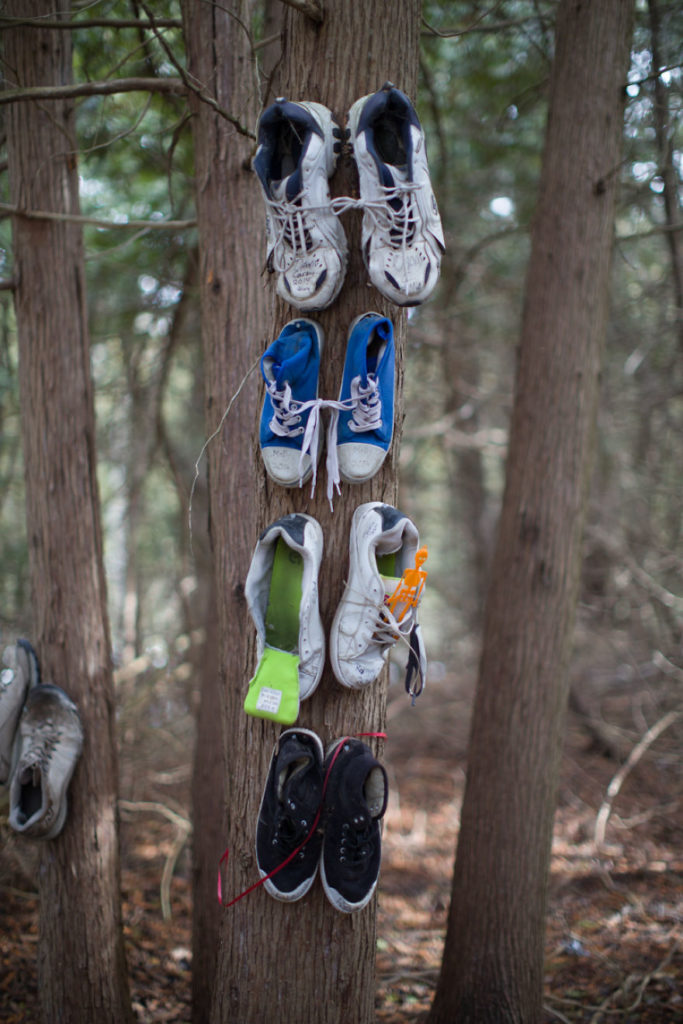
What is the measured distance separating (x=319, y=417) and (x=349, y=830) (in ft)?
3.48

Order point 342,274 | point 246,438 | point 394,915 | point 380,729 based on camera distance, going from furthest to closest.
Answer: 1. point 394,915
2. point 246,438
3. point 380,729
4. point 342,274

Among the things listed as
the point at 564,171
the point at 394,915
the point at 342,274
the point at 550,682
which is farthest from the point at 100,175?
the point at 394,915

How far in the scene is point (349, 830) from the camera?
1708 millimetres

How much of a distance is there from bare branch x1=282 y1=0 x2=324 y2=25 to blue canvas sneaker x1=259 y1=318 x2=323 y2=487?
30.2 inches

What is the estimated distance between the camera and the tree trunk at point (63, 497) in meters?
2.52

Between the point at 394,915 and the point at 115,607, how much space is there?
6365mm

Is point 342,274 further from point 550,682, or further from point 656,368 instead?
point 656,368

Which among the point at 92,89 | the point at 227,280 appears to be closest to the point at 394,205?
the point at 227,280

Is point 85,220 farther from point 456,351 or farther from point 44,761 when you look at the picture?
point 456,351

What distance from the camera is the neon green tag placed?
5.13ft

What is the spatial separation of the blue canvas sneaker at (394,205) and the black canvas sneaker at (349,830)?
3.79 ft

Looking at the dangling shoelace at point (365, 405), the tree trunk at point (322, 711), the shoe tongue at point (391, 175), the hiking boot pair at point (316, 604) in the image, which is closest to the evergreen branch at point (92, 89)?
the tree trunk at point (322, 711)

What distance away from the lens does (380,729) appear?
Answer: 1830 millimetres

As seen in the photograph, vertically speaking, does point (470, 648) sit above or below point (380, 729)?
below
